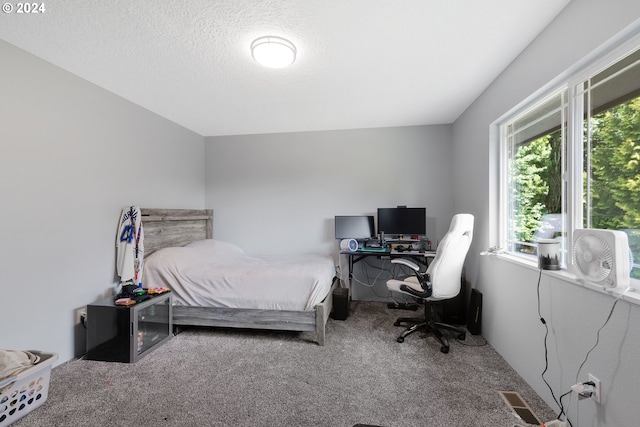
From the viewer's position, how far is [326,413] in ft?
5.32

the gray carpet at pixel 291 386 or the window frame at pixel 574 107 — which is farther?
the gray carpet at pixel 291 386

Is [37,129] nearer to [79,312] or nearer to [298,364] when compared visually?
[79,312]

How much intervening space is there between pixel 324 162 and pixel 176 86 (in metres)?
2.09

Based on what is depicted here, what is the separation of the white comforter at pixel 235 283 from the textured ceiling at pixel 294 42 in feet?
5.86

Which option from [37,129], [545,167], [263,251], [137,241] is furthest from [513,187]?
[37,129]

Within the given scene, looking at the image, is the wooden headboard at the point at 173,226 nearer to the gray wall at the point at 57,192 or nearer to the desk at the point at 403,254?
the gray wall at the point at 57,192

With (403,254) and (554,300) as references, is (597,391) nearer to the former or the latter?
(554,300)

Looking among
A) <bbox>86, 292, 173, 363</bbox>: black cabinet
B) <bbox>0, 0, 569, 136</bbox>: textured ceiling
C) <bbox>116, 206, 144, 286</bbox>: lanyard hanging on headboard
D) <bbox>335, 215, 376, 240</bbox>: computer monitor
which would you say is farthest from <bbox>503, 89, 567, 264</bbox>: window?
<bbox>116, 206, 144, 286</bbox>: lanyard hanging on headboard

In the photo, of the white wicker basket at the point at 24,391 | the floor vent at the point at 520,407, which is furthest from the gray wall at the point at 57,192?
the floor vent at the point at 520,407

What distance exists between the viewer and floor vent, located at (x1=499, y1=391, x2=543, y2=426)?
1.56 meters

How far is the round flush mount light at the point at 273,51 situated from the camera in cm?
181

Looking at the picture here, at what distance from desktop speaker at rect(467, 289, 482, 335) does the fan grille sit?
1399mm

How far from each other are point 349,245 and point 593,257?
2417 millimetres

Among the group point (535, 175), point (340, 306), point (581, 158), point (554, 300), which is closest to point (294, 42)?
point (581, 158)
